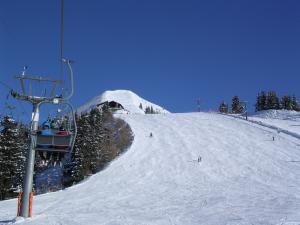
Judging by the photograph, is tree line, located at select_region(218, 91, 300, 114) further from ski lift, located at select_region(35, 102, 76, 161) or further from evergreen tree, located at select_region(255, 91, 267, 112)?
ski lift, located at select_region(35, 102, 76, 161)

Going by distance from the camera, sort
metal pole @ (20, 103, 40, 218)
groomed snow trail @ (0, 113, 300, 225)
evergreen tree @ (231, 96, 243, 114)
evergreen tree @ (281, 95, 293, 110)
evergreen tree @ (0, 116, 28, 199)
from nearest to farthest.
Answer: groomed snow trail @ (0, 113, 300, 225)
metal pole @ (20, 103, 40, 218)
evergreen tree @ (0, 116, 28, 199)
evergreen tree @ (281, 95, 293, 110)
evergreen tree @ (231, 96, 243, 114)

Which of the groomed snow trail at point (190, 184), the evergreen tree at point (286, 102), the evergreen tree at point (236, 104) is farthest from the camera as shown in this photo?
the evergreen tree at point (236, 104)

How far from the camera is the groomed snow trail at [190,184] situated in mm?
20016

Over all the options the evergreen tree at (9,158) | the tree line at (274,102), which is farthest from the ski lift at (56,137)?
the tree line at (274,102)

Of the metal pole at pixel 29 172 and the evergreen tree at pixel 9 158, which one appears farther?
the evergreen tree at pixel 9 158

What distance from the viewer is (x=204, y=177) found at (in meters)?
39.5

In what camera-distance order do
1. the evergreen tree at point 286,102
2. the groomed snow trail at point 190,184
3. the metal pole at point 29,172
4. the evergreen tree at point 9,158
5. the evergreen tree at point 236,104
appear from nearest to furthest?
1. the groomed snow trail at point 190,184
2. the metal pole at point 29,172
3. the evergreen tree at point 9,158
4. the evergreen tree at point 286,102
5. the evergreen tree at point 236,104

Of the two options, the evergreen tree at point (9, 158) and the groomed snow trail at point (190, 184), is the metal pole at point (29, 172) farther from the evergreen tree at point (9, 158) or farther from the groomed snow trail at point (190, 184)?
the evergreen tree at point (9, 158)

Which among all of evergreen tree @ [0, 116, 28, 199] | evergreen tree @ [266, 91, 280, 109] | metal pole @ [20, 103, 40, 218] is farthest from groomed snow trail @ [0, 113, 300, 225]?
evergreen tree @ [266, 91, 280, 109]

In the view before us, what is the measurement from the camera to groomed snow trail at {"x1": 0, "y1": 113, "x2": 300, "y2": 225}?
20016mm

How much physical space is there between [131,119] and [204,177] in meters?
39.3

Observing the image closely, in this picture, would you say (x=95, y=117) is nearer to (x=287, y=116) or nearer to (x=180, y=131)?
(x=180, y=131)

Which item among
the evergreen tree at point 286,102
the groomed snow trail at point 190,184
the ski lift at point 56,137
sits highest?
the evergreen tree at point 286,102

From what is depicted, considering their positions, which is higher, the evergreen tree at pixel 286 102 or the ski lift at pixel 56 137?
the evergreen tree at pixel 286 102
